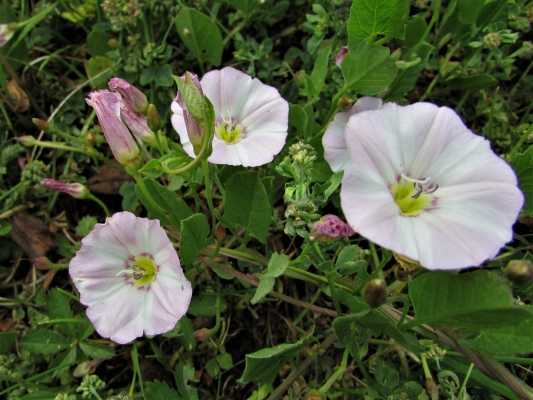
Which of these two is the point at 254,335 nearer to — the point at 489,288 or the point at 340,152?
the point at 340,152

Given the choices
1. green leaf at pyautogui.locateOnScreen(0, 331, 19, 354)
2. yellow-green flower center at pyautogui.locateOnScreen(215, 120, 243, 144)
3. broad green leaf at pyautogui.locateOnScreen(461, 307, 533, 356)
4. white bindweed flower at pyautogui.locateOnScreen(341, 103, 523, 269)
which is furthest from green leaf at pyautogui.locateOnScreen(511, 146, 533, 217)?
green leaf at pyautogui.locateOnScreen(0, 331, 19, 354)

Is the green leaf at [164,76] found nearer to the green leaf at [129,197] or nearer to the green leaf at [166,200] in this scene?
the green leaf at [129,197]

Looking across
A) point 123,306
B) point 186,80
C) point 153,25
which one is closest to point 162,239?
point 123,306

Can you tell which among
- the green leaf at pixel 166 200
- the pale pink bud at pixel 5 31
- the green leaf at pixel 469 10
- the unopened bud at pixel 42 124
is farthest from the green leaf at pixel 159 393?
the green leaf at pixel 469 10

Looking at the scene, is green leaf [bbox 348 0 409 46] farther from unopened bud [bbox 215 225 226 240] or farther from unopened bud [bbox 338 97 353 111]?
unopened bud [bbox 215 225 226 240]

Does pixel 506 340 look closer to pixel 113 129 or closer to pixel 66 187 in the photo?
pixel 113 129

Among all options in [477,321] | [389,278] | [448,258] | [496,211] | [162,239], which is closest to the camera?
[448,258]
